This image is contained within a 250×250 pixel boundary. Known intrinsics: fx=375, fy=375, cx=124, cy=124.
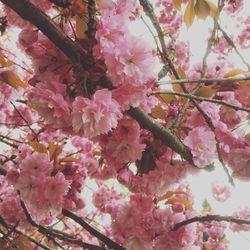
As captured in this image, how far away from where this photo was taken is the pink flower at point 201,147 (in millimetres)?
1665

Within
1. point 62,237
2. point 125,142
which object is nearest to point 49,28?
point 125,142

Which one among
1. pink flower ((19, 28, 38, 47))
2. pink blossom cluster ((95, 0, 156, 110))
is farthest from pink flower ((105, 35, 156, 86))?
pink flower ((19, 28, 38, 47))

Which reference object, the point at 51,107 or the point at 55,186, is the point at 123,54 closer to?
the point at 51,107

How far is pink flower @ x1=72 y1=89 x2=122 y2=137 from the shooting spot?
4.42ft

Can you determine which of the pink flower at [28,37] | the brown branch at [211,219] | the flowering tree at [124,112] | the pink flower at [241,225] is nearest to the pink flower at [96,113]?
the flowering tree at [124,112]

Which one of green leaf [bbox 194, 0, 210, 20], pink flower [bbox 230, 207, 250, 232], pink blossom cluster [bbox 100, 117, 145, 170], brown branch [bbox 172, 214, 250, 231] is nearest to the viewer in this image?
pink blossom cluster [bbox 100, 117, 145, 170]

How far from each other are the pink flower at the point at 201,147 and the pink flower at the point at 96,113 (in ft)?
1.45

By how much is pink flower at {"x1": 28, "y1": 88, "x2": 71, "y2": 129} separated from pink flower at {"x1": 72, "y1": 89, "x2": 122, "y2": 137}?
0.05 metres

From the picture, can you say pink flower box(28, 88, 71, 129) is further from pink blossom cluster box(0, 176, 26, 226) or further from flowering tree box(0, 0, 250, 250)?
Answer: pink blossom cluster box(0, 176, 26, 226)

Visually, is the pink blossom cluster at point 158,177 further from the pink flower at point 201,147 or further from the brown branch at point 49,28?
the brown branch at point 49,28

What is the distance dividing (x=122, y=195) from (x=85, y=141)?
1869 millimetres

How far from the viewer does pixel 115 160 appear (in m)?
1.86

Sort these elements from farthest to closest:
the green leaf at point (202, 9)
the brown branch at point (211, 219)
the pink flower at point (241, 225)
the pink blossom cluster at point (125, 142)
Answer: the pink flower at point (241, 225), the green leaf at point (202, 9), the brown branch at point (211, 219), the pink blossom cluster at point (125, 142)

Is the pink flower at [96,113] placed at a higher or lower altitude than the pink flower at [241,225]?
lower
